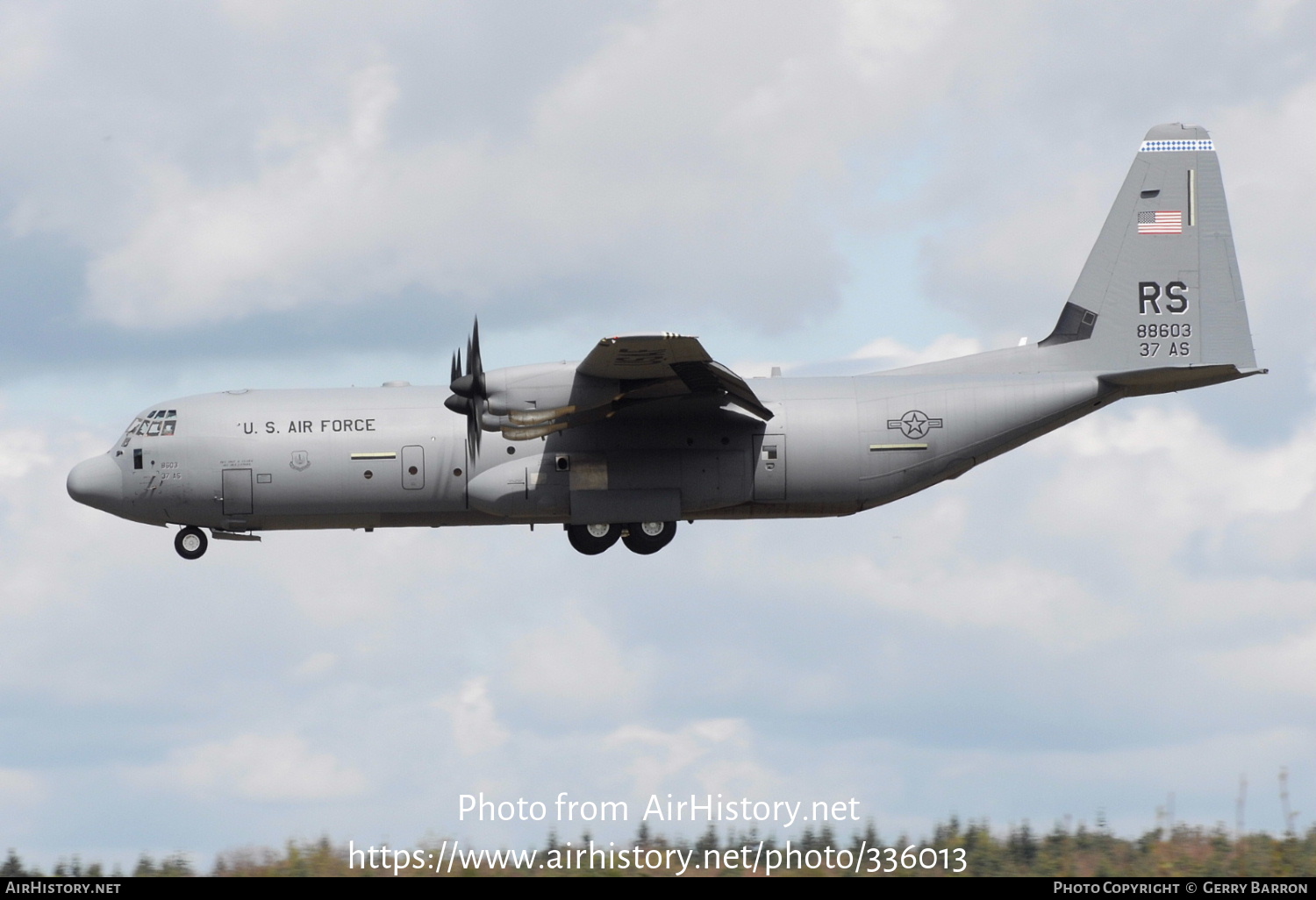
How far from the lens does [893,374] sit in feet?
95.3

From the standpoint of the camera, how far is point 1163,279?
97.9 feet

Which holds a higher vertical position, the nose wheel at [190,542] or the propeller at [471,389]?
the propeller at [471,389]

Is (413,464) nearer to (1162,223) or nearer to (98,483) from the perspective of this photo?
(98,483)

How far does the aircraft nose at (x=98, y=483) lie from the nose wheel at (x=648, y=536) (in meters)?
9.59

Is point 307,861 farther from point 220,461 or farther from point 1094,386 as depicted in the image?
point 1094,386

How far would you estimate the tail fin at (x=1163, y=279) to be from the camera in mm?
29484

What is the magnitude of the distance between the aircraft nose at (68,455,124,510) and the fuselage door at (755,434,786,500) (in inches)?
469

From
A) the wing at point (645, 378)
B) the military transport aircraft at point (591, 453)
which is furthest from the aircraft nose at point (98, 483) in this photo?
the wing at point (645, 378)

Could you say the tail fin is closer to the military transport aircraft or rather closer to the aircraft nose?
the military transport aircraft

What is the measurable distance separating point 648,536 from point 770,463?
9.12 feet

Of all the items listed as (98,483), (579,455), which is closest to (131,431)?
(98,483)

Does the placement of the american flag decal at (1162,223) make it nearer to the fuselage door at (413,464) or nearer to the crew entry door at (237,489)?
the fuselage door at (413,464)
